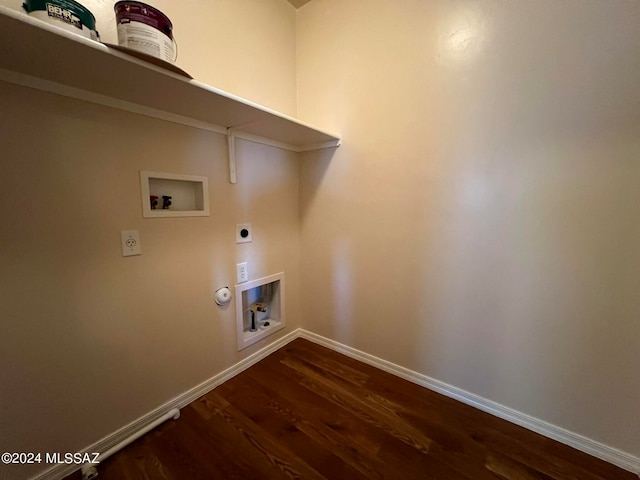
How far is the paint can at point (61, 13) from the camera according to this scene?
76cm

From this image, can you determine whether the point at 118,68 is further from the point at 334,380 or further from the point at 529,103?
the point at 334,380

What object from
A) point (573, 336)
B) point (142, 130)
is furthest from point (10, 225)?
Answer: point (573, 336)

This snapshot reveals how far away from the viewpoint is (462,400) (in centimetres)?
157

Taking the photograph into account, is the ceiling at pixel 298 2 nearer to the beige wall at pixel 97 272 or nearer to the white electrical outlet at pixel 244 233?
the beige wall at pixel 97 272

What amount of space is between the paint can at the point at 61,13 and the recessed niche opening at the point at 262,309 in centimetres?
147

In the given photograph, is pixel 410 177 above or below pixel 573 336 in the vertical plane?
above

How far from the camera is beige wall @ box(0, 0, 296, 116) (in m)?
1.35

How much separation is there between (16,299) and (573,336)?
2.47 meters

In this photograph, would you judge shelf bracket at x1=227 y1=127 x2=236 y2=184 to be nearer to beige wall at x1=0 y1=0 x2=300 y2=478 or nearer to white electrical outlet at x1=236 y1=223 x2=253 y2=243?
beige wall at x1=0 y1=0 x2=300 y2=478

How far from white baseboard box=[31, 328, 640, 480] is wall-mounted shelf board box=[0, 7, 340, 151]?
1624mm

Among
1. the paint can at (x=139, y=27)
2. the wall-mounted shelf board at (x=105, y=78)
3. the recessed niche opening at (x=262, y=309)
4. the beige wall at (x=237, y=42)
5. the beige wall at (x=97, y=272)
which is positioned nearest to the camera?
the wall-mounted shelf board at (x=105, y=78)

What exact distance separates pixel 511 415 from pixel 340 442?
0.99 m

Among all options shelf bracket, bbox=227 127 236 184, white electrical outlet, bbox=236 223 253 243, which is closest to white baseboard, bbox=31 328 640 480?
white electrical outlet, bbox=236 223 253 243

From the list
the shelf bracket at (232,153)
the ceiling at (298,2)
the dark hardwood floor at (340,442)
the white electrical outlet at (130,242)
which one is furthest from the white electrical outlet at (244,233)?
the ceiling at (298,2)
